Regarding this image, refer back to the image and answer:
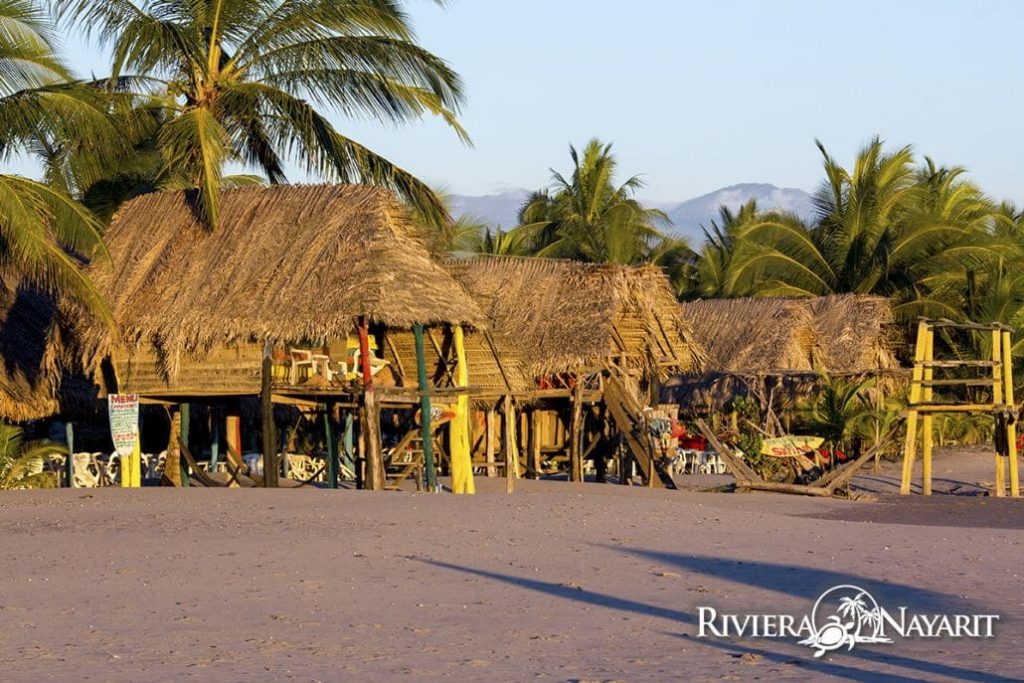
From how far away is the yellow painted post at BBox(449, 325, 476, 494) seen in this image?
19.2 meters

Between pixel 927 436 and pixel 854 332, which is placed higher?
pixel 854 332

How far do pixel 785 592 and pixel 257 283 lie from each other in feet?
35.0

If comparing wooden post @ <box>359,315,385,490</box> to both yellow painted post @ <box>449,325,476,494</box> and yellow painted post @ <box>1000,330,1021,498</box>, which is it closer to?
yellow painted post @ <box>449,325,476,494</box>

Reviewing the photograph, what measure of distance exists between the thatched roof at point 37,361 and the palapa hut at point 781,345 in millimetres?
12824

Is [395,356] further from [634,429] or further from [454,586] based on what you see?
[454,586]

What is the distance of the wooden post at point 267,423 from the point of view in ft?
59.9

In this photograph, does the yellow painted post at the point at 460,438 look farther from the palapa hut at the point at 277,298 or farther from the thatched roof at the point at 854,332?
the thatched roof at the point at 854,332

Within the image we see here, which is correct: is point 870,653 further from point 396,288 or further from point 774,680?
point 396,288

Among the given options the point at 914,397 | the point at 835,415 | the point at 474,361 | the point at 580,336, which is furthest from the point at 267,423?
the point at 835,415

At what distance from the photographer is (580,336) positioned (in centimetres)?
2434

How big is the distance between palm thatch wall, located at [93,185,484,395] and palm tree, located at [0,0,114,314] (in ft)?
4.22

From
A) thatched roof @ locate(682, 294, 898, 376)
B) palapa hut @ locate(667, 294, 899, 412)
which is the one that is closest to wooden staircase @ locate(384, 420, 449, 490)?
palapa hut @ locate(667, 294, 899, 412)

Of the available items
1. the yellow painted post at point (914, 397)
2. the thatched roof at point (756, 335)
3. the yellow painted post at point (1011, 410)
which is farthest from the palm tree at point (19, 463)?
the thatched roof at point (756, 335)

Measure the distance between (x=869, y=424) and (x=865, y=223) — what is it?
352 inches
